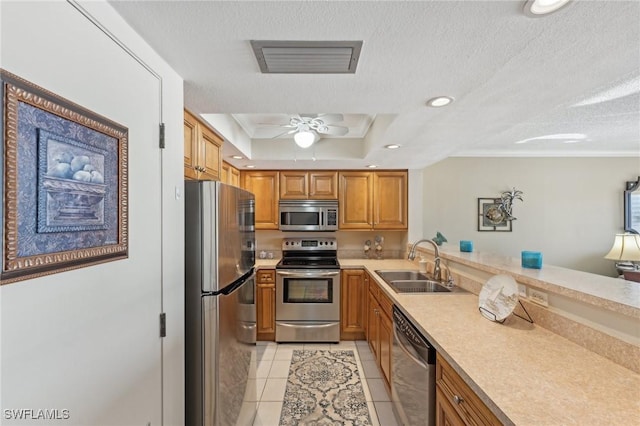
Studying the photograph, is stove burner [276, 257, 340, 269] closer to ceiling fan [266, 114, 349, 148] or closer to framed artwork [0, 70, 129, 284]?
ceiling fan [266, 114, 349, 148]

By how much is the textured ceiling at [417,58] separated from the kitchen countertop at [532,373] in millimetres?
1239

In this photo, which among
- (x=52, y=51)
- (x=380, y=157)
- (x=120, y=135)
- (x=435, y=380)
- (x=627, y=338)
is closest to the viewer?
(x=52, y=51)

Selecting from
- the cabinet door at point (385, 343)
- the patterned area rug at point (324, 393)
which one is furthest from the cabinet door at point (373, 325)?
the patterned area rug at point (324, 393)

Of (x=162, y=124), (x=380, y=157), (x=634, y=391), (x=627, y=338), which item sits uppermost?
(x=380, y=157)

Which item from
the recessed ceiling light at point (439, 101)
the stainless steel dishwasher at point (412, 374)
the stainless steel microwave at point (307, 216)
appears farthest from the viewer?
the stainless steel microwave at point (307, 216)

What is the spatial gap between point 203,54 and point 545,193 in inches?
193

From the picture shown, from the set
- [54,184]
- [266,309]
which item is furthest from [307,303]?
[54,184]

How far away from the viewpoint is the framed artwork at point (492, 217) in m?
4.28

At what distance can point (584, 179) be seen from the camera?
4.35 m

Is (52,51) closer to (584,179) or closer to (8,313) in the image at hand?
(8,313)

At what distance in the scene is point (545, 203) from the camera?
14.2 ft

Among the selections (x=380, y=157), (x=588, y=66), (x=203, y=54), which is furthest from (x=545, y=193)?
(x=203, y=54)

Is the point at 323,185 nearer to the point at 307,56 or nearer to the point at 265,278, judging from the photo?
the point at 265,278

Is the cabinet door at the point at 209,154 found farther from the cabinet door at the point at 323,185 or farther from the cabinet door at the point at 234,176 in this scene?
the cabinet door at the point at 323,185
